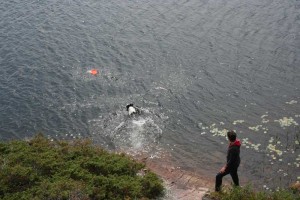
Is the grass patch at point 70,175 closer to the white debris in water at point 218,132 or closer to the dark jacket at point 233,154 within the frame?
the dark jacket at point 233,154

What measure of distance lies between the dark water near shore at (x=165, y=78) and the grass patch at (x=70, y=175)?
393 centimetres

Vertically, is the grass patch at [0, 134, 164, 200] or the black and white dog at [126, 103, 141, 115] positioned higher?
the grass patch at [0, 134, 164, 200]

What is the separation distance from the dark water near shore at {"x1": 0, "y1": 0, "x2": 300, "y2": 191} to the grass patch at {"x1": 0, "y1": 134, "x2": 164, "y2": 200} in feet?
12.9

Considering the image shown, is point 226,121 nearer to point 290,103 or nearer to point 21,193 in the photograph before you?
point 290,103

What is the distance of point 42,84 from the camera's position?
29.4 m

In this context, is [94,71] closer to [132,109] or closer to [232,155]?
[132,109]

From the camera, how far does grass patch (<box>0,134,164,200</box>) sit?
55.3 feet

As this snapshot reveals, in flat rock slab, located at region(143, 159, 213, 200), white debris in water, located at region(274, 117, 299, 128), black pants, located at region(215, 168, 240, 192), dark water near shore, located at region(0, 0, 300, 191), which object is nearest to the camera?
black pants, located at region(215, 168, 240, 192)

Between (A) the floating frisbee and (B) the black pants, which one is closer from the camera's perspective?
(B) the black pants

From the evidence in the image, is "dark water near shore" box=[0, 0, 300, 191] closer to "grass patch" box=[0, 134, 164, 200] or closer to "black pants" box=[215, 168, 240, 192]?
"black pants" box=[215, 168, 240, 192]

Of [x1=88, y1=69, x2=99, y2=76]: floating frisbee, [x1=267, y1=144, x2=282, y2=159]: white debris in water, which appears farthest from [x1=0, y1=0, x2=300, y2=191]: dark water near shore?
[x1=88, y1=69, x2=99, y2=76]: floating frisbee

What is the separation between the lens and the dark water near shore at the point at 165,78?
2356 cm

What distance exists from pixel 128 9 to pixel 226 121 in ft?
61.0

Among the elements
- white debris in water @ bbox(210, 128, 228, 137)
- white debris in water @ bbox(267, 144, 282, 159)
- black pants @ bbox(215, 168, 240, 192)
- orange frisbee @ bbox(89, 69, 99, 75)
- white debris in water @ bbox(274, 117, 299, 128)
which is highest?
black pants @ bbox(215, 168, 240, 192)
